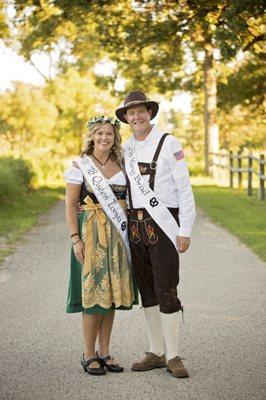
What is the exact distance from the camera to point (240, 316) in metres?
7.00

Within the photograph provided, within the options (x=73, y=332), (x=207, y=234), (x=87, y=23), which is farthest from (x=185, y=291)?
(x=87, y=23)

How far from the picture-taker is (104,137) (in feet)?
17.6

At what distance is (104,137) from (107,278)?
0.96 meters

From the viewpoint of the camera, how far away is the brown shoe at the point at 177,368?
5195 millimetres

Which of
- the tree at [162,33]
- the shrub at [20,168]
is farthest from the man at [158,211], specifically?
the shrub at [20,168]

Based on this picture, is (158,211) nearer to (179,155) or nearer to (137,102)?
(179,155)

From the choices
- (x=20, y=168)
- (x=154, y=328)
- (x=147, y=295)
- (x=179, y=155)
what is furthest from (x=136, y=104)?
(x=20, y=168)

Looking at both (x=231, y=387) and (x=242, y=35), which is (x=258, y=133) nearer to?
(x=242, y=35)

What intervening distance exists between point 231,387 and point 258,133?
55.0m

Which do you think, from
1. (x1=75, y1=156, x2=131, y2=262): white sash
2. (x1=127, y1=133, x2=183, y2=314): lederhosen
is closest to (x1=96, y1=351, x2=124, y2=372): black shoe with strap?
(x1=127, y1=133, x2=183, y2=314): lederhosen

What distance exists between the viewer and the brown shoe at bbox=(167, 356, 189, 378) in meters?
5.20

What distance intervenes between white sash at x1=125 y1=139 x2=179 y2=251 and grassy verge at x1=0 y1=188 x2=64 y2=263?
566 cm

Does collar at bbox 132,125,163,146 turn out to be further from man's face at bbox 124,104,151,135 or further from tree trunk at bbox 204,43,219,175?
tree trunk at bbox 204,43,219,175

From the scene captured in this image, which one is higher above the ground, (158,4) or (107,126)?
(158,4)
